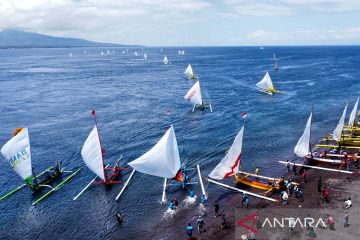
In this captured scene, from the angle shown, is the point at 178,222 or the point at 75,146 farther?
the point at 75,146

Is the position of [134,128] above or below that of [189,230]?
above

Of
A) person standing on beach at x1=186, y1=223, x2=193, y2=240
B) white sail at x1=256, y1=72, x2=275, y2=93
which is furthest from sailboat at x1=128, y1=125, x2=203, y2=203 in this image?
white sail at x1=256, y1=72, x2=275, y2=93

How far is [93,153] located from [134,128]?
3089 centimetres

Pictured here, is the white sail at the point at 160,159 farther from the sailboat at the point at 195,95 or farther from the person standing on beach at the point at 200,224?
the sailboat at the point at 195,95

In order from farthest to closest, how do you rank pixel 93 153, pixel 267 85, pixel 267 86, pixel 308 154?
pixel 267 86 < pixel 267 85 < pixel 308 154 < pixel 93 153

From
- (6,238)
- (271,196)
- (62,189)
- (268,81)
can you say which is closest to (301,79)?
(268,81)

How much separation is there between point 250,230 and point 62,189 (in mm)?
31401

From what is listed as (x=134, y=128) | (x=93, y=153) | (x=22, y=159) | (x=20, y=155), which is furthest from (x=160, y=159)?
(x=134, y=128)

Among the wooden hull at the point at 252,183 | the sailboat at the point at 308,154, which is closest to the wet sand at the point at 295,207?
the wooden hull at the point at 252,183

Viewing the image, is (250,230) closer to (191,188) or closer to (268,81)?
(191,188)

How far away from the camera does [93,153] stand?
177 ft

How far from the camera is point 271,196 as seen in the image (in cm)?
4859

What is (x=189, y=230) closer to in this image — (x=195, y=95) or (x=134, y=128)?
(x=134, y=128)

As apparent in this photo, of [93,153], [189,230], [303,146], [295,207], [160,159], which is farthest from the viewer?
[303,146]
